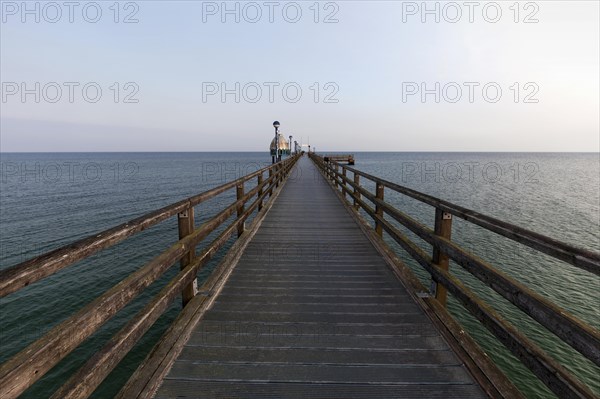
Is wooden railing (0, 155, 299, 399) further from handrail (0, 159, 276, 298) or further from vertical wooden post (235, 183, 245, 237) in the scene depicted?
vertical wooden post (235, 183, 245, 237)

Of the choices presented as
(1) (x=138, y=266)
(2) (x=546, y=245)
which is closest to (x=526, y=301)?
(2) (x=546, y=245)

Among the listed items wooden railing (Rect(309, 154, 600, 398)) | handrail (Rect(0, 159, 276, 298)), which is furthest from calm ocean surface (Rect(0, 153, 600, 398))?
handrail (Rect(0, 159, 276, 298))

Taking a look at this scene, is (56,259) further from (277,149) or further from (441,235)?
(277,149)

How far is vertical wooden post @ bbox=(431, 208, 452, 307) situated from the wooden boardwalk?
30 cm

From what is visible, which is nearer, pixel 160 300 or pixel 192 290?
pixel 160 300

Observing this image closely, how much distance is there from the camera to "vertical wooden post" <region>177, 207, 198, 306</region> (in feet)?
10.2

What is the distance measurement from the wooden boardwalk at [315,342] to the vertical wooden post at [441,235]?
302mm

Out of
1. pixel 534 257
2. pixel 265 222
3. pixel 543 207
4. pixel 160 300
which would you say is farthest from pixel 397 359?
pixel 543 207

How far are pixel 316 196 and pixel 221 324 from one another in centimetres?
888

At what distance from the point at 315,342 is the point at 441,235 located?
174 cm

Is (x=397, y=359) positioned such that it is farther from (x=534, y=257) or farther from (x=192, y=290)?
(x=534, y=257)

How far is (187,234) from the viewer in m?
3.19

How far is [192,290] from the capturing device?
3451 millimetres

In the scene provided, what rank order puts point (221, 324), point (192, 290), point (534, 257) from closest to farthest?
point (221, 324)
point (192, 290)
point (534, 257)
